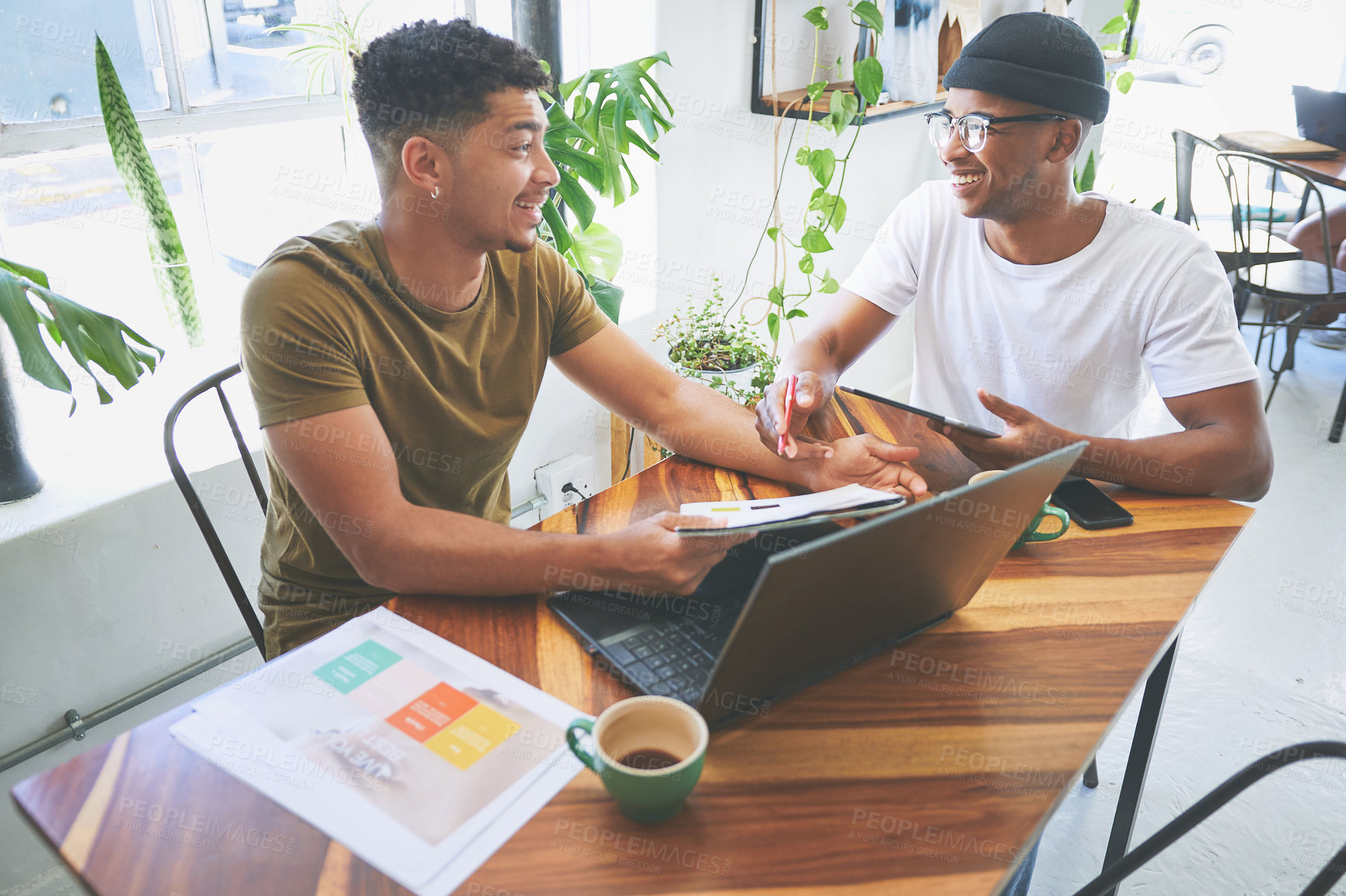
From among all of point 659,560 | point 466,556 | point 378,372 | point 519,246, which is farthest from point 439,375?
point 659,560

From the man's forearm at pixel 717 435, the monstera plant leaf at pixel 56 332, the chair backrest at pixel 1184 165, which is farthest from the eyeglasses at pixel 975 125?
the chair backrest at pixel 1184 165

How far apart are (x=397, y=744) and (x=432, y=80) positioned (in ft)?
2.97

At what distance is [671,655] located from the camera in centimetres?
98

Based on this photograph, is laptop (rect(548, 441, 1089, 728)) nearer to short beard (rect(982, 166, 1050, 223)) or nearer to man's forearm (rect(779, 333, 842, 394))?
man's forearm (rect(779, 333, 842, 394))

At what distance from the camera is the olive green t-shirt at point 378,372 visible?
1.17 metres

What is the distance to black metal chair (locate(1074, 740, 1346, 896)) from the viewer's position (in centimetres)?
83

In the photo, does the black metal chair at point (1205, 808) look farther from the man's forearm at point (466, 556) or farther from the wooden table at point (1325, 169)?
the wooden table at point (1325, 169)

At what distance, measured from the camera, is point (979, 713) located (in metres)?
0.94

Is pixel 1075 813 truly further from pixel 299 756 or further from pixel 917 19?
pixel 917 19

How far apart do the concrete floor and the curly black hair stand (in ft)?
3.56

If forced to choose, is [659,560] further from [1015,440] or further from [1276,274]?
[1276,274]

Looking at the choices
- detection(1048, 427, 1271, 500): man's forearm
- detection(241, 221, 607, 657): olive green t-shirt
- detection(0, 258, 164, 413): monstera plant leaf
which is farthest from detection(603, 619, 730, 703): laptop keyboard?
detection(0, 258, 164, 413): monstera plant leaf

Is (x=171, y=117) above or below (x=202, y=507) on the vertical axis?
above

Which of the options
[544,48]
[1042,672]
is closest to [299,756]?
[1042,672]
